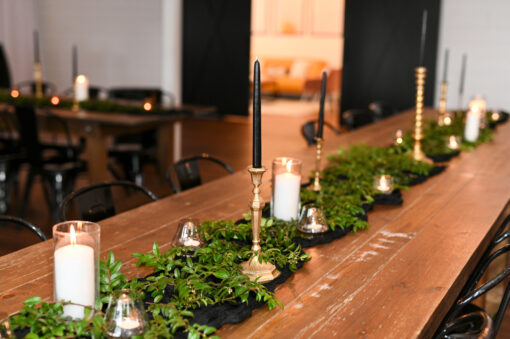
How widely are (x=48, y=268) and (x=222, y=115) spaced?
26.5ft

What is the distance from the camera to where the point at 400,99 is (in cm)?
828

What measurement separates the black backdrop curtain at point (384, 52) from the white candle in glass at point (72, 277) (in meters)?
7.21

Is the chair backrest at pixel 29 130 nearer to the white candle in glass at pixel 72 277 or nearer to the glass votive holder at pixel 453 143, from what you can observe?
the glass votive holder at pixel 453 143

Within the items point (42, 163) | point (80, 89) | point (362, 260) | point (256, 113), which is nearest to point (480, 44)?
point (80, 89)

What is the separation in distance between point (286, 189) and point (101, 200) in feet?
2.43

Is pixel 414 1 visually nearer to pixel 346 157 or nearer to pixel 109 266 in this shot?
pixel 346 157

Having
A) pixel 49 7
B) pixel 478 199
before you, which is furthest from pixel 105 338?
→ pixel 49 7

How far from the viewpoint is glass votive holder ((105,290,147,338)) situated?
3.67 feet

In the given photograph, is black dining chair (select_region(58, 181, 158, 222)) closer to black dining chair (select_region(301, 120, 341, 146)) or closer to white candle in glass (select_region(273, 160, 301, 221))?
white candle in glass (select_region(273, 160, 301, 221))

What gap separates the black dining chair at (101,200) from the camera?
211 cm

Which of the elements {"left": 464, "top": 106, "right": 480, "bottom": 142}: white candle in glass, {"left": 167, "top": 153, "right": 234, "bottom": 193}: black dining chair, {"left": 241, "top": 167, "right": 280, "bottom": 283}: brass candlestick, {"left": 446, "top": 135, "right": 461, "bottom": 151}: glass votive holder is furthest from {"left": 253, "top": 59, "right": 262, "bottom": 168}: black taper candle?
{"left": 464, "top": 106, "right": 480, "bottom": 142}: white candle in glass

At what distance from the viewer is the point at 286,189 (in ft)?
6.08

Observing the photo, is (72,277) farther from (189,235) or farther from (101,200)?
(101,200)

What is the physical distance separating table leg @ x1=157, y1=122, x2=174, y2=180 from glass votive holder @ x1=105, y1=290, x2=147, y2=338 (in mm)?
3956
